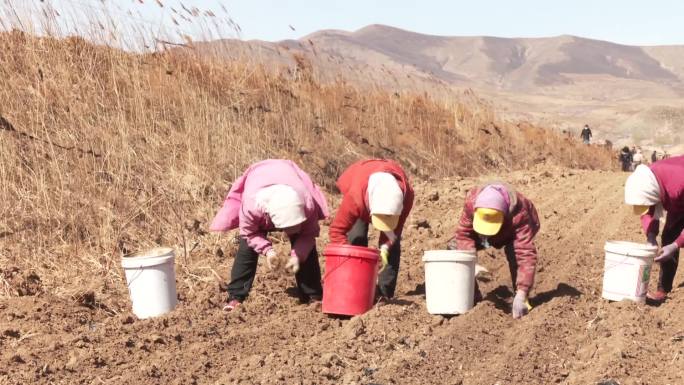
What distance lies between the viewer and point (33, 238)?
5762mm

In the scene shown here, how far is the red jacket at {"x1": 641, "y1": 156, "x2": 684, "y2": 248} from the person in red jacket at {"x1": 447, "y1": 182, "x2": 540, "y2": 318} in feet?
2.75

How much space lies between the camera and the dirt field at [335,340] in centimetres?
380

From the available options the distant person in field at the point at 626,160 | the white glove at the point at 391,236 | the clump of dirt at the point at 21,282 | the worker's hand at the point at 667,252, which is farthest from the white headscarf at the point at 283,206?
the distant person in field at the point at 626,160

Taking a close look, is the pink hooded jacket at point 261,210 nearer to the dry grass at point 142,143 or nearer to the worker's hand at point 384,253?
the worker's hand at point 384,253

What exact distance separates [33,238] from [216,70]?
15.6 ft

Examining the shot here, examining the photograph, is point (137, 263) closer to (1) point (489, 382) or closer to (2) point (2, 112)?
(1) point (489, 382)

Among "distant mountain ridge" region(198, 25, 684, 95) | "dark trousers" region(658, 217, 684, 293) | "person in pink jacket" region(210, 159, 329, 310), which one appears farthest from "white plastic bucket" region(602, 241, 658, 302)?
"distant mountain ridge" region(198, 25, 684, 95)

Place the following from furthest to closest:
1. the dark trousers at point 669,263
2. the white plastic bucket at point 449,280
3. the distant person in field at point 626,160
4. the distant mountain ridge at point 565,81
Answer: the distant mountain ridge at point 565,81
the distant person in field at point 626,160
the dark trousers at point 669,263
the white plastic bucket at point 449,280

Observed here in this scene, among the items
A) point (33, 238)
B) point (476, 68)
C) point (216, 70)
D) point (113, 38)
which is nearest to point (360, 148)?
point (216, 70)

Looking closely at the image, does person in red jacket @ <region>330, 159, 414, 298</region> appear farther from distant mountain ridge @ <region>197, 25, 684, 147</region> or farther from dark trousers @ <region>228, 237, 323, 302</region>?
distant mountain ridge @ <region>197, 25, 684, 147</region>

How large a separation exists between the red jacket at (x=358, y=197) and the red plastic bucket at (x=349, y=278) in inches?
10.1

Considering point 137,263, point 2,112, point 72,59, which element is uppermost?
point 72,59

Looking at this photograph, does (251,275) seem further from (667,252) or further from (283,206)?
(667,252)

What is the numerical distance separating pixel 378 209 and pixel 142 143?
13.0 ft
